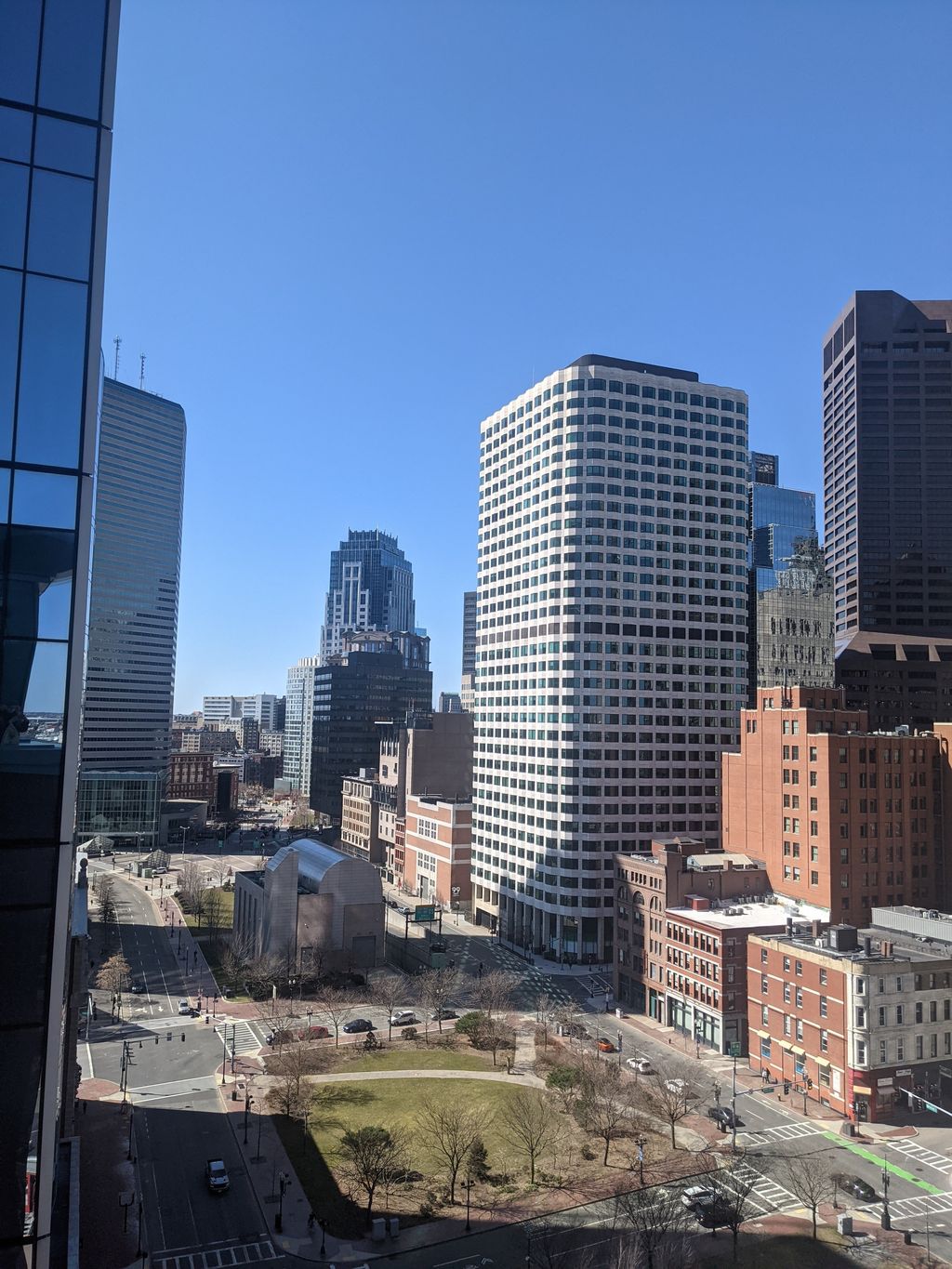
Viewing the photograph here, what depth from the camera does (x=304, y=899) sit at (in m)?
114

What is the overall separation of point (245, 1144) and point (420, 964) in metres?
54.3

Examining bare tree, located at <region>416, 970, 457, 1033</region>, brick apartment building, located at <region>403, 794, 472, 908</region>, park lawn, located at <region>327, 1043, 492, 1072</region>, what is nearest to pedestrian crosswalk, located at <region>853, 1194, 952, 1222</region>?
park lawn, located at <region>327, 1043, 492, 1072</region>

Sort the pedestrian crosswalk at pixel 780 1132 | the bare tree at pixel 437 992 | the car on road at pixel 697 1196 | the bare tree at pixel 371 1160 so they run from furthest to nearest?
the bare tree at pixel 437 992 < the pedestrian crosswalk at pixel 780 1132 < the bare tree at pixel 371 1160 < the car on road at pixel 697 1196

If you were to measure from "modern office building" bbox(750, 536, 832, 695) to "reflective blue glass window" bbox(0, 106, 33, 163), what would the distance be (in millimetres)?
145570

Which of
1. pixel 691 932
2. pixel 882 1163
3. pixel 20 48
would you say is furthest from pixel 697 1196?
pixel 20 48

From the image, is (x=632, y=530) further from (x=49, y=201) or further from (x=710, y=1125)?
(x=49, y=201)

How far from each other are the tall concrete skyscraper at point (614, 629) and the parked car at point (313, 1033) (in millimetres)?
47196

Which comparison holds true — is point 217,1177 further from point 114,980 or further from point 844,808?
point 844,808

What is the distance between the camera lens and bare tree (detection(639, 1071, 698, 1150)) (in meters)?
67.8

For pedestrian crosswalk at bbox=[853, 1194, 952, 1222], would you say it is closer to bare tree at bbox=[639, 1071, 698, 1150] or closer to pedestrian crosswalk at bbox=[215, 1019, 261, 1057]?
bare tree at bbox=[639, 1071, 698, 1150]

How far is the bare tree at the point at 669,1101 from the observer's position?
6775cm

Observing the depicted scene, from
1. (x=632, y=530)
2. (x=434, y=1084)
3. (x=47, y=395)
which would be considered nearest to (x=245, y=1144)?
(x=434, y=1084)

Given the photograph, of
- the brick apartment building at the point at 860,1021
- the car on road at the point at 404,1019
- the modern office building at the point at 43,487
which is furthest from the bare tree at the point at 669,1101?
the modern office building at the point at 43,487

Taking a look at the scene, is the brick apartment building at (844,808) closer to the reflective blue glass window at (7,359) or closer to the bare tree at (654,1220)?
the bare tree at (654,1220)
